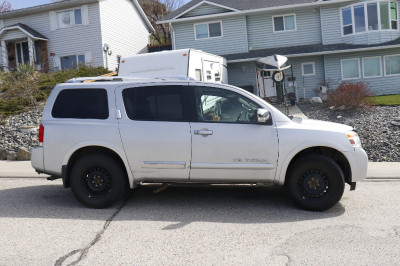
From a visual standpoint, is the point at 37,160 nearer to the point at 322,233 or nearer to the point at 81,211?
the point at 81,211

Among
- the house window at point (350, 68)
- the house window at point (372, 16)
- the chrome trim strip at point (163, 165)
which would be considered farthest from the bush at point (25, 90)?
the house window at point (372, 16)

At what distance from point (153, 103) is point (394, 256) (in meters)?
3.74

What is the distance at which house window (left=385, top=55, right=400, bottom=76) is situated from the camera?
23.5 m

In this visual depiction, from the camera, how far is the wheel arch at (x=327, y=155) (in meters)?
6.02

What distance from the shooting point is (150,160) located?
614cm

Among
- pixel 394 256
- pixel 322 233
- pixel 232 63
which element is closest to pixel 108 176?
pixel 322 233

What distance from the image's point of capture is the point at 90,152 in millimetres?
6414

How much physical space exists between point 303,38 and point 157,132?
20394 mm

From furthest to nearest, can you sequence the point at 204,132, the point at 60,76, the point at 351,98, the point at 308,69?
the point at 308,69 → the point at 60,76 → the point at 351,98 → the point at 204,132

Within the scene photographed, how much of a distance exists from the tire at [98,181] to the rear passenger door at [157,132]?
260mm

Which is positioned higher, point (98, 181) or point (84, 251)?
point (98, 181)

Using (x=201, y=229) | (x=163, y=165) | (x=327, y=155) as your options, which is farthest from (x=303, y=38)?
(x=201, y=229)

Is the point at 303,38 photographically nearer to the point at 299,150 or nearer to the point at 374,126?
the point at 374,126

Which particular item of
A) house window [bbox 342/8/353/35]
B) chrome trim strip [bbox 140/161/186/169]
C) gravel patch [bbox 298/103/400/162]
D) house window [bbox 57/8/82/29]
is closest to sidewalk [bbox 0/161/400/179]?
gravel patch [bbox 298/103/400/162]
